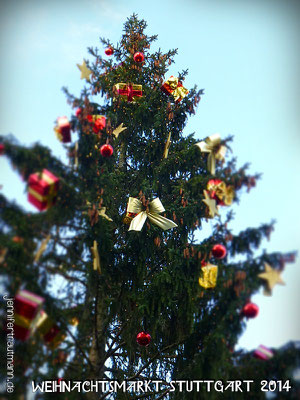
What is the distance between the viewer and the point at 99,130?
19.8 feet

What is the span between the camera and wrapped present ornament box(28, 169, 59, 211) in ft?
16.2

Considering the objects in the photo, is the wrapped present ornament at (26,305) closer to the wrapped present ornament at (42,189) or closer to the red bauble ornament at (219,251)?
the wrapped present ornament at (42,189)

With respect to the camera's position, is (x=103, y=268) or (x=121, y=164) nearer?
(x=103, y=268)

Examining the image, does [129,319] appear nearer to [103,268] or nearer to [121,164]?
[103,268]

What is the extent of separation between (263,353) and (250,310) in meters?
0.60

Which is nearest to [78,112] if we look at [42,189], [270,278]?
[42,189]

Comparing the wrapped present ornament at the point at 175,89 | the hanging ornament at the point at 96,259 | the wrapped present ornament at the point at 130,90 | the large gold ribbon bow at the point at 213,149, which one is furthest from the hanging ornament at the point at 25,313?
the wrapped present ornament at the point at 175,89

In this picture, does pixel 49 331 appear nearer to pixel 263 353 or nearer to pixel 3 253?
pixel 3 253

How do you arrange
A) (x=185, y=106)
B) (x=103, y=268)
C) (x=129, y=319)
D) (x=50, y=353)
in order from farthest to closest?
(x=185, y=106) → (x=129, y=319) → (x=103, y=268) → (x=50, y=353)

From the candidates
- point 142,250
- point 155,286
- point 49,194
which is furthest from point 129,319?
point 49,194

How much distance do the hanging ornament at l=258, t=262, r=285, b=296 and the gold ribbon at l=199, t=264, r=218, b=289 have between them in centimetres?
61

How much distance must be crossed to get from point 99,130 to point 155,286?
8.34ft

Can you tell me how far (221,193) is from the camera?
5605mm

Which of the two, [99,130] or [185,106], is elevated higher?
[185,106]
